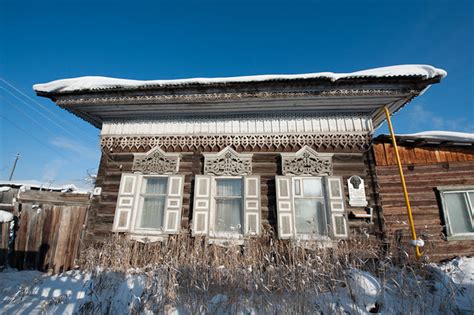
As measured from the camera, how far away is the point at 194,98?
6449mm

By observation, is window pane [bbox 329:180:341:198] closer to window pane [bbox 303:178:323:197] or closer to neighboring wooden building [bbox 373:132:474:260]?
window pane [bbox 303:178:323:197]

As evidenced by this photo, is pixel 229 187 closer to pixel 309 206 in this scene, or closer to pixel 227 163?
pixel 227 163

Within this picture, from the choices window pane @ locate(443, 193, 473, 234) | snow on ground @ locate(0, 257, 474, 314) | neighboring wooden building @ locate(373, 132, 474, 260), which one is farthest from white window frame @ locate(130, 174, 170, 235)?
window pane @ locate(443, 193, 473, 234)

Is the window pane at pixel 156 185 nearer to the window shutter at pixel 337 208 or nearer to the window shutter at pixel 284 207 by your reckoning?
the window shutter at pixel 284 207

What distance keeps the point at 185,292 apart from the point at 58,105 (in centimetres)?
608

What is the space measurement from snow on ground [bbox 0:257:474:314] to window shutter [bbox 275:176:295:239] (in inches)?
73.1

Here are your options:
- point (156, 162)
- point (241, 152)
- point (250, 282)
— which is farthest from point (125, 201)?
point (250, 282)

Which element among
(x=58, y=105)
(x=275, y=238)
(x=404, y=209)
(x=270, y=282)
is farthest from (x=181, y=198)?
(x=404, y=209)

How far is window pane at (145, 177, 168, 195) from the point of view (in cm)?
679

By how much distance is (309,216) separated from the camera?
617 cm

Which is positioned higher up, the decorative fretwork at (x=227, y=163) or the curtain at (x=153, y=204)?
the decorative fretwork at (x=227, y=163)

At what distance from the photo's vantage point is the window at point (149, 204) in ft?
20.8

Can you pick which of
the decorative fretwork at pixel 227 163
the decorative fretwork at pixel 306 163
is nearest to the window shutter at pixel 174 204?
the decorative fretwork at pixel 227 163

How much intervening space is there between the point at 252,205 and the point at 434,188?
15.9 feet
